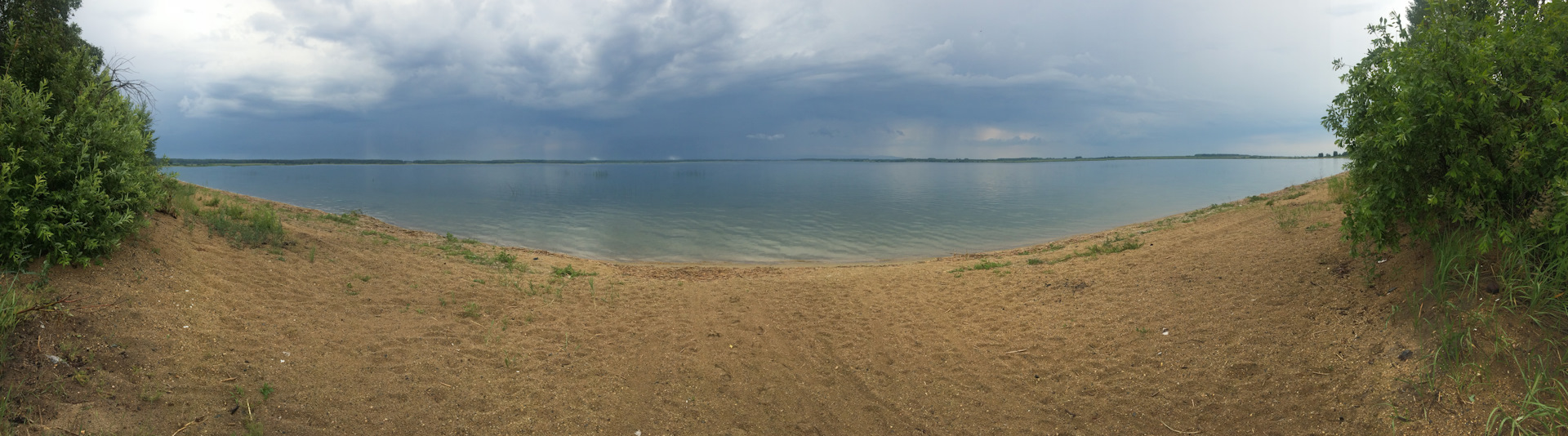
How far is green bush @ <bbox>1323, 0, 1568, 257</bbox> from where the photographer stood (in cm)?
474

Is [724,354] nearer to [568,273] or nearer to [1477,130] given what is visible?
[568,273]

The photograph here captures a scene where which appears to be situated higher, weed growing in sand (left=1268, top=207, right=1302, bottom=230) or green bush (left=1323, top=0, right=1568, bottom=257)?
green bush (left=1323, top=0, right=1568, bottom=257)

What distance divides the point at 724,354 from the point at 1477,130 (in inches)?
285

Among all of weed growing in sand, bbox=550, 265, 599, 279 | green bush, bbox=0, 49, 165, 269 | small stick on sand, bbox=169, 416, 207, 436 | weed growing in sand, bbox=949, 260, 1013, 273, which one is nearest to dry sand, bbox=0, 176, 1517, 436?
small stick on sand, bbox=169, 416, 207, 436

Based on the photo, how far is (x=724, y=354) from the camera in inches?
275

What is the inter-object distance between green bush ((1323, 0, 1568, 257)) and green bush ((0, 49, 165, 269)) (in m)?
12.3

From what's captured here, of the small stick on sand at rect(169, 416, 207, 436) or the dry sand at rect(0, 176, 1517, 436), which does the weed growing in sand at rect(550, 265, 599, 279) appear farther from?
the small stick on sand at rect(169, 416, 207, 436)

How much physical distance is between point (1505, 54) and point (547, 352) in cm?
930

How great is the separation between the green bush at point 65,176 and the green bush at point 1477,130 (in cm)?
1227

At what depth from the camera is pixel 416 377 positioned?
593cm

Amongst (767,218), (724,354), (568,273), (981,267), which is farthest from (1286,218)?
(767,218)

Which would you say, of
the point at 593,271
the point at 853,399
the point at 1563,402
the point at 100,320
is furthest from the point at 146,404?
the point at 1563,402

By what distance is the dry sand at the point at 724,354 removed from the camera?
493cm

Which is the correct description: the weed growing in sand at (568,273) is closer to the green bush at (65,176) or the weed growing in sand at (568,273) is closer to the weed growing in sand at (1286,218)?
the green bush at (65,176)
